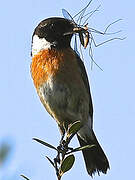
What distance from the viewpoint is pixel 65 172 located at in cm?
159

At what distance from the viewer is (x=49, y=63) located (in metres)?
4.69

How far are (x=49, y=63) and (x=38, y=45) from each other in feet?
1.23

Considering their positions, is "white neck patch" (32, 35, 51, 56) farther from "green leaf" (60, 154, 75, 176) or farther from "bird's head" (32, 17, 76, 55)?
"green leaf" (60, 154, 75, 176)

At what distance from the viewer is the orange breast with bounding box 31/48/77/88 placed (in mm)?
4656

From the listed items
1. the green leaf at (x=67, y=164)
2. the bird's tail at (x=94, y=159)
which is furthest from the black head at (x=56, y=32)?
the green leaf at (x=67, y=164)

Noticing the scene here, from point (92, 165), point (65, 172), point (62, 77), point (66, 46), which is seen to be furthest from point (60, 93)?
point (65, 172)

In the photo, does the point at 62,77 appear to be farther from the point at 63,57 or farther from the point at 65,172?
the point at 65,172

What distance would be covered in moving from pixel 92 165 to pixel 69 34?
4.99 ft

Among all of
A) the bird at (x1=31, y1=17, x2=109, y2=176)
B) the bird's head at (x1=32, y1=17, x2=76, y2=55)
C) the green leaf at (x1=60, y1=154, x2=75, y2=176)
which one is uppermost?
the bird's head at (x1=32, y1=17, x2=76, y2=55)

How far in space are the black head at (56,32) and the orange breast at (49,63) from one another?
0.10 m

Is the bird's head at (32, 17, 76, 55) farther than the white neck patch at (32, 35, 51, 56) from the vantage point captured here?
No

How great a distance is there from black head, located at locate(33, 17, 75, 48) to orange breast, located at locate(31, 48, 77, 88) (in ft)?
0.32

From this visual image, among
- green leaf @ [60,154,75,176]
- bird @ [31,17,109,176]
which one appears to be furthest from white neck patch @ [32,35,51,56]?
green leaf @ [60,154,75,176]

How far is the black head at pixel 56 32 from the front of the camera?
4711 mm
